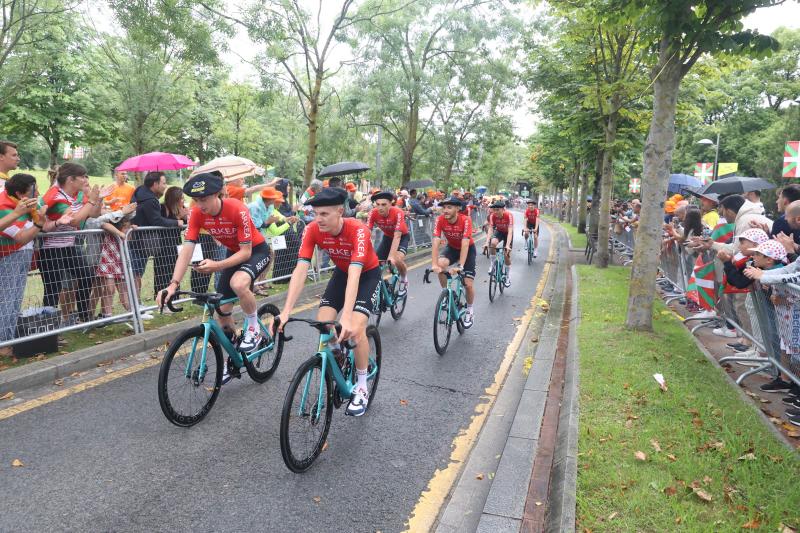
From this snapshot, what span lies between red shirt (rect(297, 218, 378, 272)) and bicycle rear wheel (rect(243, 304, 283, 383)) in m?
1.24

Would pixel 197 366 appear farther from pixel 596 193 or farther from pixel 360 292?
A: pixel 596 193

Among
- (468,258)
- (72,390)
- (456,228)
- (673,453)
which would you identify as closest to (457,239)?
(456,228)

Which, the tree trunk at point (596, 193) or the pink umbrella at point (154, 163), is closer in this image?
the pink umbrella at point (154, 163)

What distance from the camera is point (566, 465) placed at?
3.75m

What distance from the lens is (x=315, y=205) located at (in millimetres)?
4117

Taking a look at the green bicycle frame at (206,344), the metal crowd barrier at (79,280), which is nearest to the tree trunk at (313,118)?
the metal crowd barrier at (79,280)

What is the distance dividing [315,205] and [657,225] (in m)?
5.10

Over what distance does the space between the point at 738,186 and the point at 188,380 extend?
10303mm

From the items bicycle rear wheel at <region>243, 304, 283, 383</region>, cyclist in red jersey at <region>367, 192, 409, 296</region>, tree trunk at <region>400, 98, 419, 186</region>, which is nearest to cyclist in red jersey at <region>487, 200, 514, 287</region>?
cyclist in red jersey at <region>367, 192, 409, 296</region>

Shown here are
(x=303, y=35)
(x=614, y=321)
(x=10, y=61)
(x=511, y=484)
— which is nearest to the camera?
(x=511, y=484)

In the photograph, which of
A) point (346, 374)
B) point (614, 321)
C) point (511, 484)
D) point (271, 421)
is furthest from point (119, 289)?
point (614, 321)

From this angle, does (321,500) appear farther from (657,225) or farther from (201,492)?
(657,225)

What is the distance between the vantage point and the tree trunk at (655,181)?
271 inches

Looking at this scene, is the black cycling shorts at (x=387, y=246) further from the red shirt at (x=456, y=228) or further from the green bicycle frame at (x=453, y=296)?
the green bicycle frame at (x=453, y=296)
